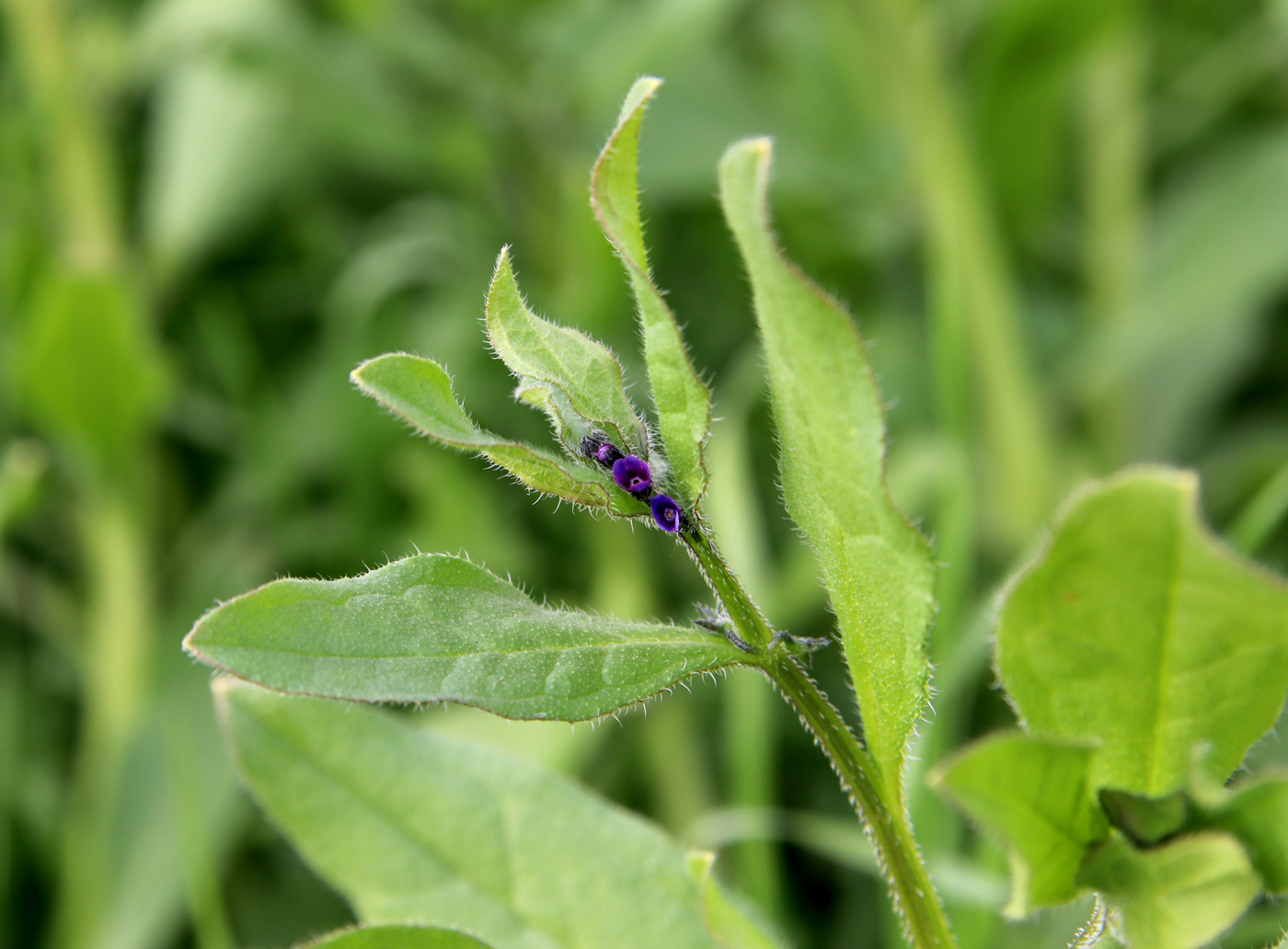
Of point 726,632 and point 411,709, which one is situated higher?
point 726,632

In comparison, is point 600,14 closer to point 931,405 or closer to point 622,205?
point 931,405

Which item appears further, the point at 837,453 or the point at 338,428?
the point at 338,428

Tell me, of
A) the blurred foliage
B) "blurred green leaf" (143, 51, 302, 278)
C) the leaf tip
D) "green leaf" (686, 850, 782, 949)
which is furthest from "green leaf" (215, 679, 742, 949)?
"blurred green leaf" (143, 51, 302, 278)

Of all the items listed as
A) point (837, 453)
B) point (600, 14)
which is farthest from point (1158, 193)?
point (837, 453)

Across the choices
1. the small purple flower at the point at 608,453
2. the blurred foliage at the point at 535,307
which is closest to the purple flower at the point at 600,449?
the small purple flower at the point at 608,453

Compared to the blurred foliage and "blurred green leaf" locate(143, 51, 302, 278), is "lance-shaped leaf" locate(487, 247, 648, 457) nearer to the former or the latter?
the blurred foliage

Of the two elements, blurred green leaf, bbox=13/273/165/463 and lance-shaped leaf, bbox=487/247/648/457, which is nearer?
lance-shaped leaf, bbox=487/247/648/457

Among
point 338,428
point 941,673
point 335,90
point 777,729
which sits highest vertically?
point 335,90

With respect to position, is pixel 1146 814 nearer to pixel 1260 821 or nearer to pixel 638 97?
pixel 1260 821
